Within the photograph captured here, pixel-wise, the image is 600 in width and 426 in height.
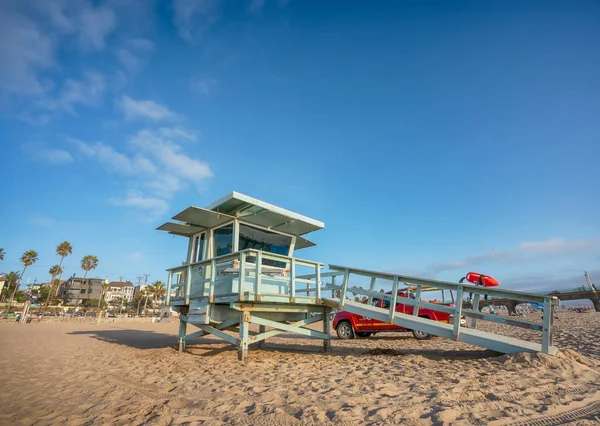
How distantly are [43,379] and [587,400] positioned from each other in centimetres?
814

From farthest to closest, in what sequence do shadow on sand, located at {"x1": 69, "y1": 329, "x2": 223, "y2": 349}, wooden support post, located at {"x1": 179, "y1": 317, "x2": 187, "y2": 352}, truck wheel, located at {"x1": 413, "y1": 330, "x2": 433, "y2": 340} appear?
truck wheel, located at {"x1": 413, "y1": 330, "x2": 433, "y2": 340}
shadow on sand, located at {"x1": 69, "y1": 329, "x2": 223, "y2": 349}
wooden support post, located at {"x1": 179, "y1": 317, "x2": 187, "y2": 352}

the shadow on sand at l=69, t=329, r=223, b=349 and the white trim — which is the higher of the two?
the white trim

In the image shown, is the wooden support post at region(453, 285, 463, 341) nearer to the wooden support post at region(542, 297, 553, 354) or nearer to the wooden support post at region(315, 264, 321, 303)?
the wooden support post at region(542, 297, 553, 354)

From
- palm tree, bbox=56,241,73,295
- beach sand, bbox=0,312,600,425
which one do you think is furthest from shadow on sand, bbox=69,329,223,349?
palm tree, bbox=56,241,73,295

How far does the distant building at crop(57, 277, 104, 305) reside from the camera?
90188 mm

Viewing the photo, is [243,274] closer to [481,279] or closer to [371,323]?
[481,279]

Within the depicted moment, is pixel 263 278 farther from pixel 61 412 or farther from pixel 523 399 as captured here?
pixel 523 399

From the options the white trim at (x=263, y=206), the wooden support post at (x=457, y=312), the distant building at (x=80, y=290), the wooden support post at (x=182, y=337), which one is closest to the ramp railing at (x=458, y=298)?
the wooden support post at (x=457, y=312)

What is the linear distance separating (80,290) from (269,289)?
10458 cm

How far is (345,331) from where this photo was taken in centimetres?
1382

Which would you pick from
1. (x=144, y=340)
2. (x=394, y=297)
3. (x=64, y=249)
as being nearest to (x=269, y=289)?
(x=394, y=297)

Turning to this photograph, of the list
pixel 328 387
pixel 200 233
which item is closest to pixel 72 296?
pixel 200 233

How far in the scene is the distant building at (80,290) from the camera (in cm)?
9019

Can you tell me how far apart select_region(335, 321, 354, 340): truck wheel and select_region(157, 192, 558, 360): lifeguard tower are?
4.56 meters
